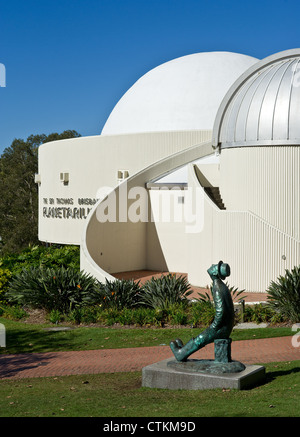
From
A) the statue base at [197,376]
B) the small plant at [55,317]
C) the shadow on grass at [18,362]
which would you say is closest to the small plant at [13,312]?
the small plant at [55,317]

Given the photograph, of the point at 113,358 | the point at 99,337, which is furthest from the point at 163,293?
the point at 113,358

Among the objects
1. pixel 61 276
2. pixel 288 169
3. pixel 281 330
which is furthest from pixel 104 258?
pixel 281 330

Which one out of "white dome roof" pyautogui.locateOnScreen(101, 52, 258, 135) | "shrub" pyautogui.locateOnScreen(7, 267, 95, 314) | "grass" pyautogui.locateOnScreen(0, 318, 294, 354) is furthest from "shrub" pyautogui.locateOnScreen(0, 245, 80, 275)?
"grass" pyautogui.locateOnScreen(0, 318, 294, 354)

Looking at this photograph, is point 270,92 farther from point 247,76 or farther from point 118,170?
point 118,170

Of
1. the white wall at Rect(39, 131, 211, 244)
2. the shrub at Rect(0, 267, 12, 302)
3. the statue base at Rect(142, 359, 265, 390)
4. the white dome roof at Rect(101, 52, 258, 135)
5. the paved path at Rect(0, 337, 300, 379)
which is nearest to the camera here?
the statue base at Rect(142, 359, 265, 390)

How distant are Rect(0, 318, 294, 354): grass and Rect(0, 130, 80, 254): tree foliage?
29496 millimetres

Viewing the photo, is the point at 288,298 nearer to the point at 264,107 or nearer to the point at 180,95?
the point at 264,107

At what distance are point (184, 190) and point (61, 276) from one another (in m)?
6.58

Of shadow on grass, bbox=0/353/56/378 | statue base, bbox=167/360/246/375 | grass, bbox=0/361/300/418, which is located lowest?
shadow on grass, bbox=0/353/56/378

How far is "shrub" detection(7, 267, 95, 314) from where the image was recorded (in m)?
14.2

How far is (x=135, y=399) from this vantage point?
24.3 feet

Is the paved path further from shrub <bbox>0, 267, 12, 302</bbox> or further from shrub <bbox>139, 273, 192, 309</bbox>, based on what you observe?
shrub <bbox>0, 267, 12, 302</bbox>

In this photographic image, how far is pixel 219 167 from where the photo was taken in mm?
18906

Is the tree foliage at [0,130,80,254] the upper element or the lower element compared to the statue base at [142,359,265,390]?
upper
